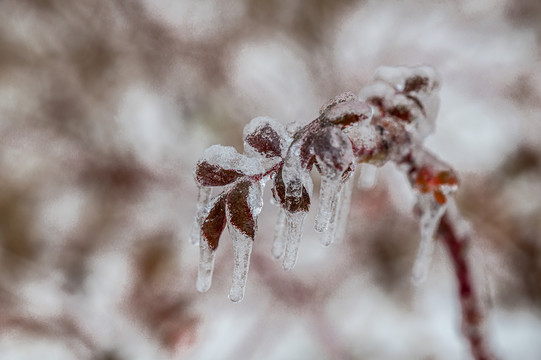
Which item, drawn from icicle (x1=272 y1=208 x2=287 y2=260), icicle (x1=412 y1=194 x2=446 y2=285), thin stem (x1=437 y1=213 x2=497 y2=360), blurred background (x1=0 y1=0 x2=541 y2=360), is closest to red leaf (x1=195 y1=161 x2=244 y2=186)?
icicle (x1=272 y1=208 x2=287 y2=260)

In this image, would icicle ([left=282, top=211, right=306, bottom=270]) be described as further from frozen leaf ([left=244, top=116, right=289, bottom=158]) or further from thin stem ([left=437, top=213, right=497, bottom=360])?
thin stem ([left=437, top=213, right=497, bottom=360])

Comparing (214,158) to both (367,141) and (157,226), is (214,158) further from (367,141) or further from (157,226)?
(157,226)

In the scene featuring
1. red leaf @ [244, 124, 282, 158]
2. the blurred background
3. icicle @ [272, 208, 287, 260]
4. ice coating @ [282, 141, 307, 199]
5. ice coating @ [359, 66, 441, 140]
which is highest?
the blurred background

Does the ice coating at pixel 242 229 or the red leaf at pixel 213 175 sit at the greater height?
the red leaf at pixel 213 175

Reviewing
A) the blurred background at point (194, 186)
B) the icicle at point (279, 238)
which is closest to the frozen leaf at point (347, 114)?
the icicle at point (279, 238)

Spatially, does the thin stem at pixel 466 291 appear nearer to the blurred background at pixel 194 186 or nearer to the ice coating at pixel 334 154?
the ice coating at pixel 334 154

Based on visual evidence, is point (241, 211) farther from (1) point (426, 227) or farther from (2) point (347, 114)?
(1) point (426, 227)

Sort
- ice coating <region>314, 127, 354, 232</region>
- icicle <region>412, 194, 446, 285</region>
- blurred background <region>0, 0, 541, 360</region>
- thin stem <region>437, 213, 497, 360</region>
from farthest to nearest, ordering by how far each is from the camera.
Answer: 1. blurred background <region>0, 0, 541, 360</region>
2. thin stem <region>437, 213, 497, 360</region>
3. icicle <region>412, 194, 446, 285</region>
4. ice coating <region>314, 127, 354, 232</region>

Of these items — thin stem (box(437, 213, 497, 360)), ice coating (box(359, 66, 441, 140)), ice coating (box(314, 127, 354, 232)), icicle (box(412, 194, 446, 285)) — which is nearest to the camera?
ice coating (box(314, 127, 354, 232))
